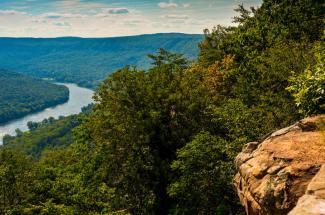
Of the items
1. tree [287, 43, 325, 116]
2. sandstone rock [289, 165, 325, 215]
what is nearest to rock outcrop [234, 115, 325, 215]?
sandstone rock [289, 165, 325, 215]

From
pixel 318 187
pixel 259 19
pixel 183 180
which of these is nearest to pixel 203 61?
pixel 259 19

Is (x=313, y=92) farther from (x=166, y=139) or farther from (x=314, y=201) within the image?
(x=166, y=139)

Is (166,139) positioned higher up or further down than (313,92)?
further down

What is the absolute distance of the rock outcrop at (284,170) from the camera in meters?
11.5

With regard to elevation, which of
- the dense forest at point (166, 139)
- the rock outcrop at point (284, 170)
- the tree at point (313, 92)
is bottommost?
the dense forest at point (166, 139)

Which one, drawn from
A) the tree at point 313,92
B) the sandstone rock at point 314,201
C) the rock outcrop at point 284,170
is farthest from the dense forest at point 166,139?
the sandstone rock at point 314,201

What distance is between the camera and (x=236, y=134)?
25188mm

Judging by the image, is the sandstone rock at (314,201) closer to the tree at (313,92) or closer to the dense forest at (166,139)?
the tree at (313,92)

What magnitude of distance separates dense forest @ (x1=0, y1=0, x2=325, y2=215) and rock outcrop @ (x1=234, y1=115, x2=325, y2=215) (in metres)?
8.79

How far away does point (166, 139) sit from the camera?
33.0 metres

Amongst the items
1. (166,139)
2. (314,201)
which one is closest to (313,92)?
(314,201)

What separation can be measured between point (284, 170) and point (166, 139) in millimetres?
21048

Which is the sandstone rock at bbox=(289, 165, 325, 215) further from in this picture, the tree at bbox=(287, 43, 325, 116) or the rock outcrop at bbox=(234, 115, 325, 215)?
the tree at bbox=(287, 43, 325, 116)

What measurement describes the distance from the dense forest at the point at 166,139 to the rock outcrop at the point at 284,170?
346 inches
